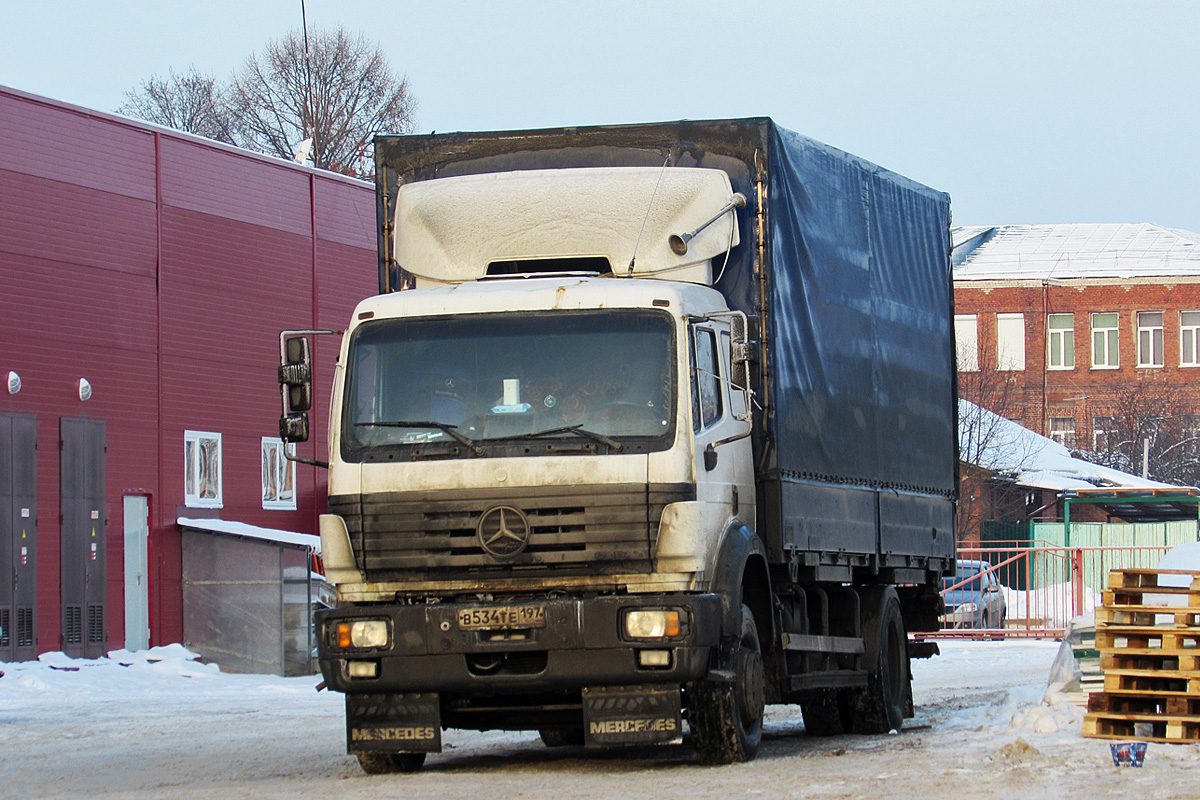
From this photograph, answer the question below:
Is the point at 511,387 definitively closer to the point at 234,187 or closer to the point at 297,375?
the point at 297,375

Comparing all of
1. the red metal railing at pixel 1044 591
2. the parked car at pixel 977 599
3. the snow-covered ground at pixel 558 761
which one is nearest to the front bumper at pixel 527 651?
the snow-covered ground at pixel 558 761

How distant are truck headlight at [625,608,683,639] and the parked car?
23489 millimetres

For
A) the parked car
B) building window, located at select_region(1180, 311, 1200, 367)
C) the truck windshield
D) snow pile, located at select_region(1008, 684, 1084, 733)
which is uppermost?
building window, located at select_region(1180, 311, 1200, 367)

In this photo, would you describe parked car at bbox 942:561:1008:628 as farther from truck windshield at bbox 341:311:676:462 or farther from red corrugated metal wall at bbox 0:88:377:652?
truck windshield at bbox 341:311:676:462

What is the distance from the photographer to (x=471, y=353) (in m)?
10.9

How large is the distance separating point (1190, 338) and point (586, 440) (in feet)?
186

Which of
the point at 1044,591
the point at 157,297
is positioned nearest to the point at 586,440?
the point at 157,297

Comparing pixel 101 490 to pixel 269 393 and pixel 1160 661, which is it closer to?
pixel 269 393

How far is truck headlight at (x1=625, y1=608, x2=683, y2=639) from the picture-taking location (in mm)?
10531

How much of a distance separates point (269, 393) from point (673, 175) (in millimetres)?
17769

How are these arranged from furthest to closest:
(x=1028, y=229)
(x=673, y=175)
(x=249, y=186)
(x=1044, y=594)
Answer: (x=1028, y=229)
(x=1044, y=594)
(x=249, y=186)
(x=673, y=175)

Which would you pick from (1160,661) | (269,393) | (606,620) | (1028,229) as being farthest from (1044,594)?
(1028,229)

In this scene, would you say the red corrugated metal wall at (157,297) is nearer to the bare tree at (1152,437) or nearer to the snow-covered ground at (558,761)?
the snow-covered ground at (558,761)

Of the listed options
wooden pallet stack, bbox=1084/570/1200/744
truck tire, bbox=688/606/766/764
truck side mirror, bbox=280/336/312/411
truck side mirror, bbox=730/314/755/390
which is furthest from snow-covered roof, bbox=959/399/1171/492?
truck side mirror, bbox=280/336/312/411
